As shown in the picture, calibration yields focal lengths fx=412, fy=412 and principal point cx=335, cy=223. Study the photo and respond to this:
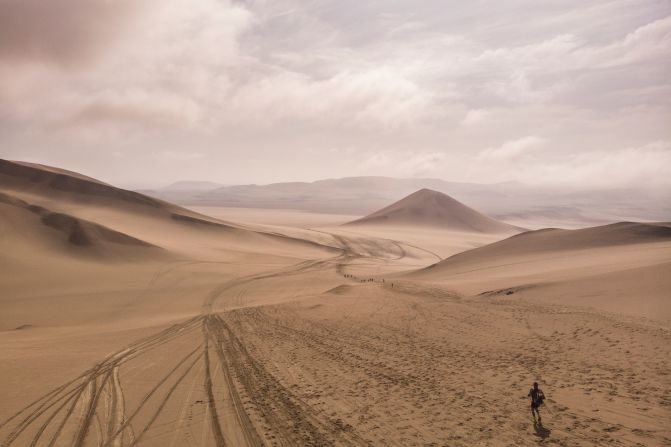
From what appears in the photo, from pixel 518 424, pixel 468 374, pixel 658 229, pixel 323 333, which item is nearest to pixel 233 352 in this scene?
pixel 323 333

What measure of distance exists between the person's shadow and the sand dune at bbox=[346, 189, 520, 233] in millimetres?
89504

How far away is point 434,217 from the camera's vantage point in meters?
104

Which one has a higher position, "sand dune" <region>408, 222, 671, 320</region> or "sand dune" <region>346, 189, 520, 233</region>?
"sand dune" <region>346, 189, 520, 233</region>

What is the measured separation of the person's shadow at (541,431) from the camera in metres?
7.44

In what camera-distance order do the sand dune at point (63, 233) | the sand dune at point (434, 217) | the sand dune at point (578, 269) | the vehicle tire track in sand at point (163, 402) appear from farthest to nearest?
the sand dune at point (434, 217), the sand dune at point (63, 233), the sand dune at point (578, 269), the vehicle tire track in sand at point (163, 402)

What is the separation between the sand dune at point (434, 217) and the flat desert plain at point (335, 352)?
6578 cm

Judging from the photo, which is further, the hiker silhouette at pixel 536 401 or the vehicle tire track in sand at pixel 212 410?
→ the vehicle tire track in sand at pixel 212 410

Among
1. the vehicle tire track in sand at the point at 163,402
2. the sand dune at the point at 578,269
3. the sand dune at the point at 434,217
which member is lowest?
the vehicle tire track in sand at the point at 163,402

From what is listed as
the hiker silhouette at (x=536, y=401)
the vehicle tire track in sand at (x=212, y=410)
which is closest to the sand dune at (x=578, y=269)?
the hiker silhouette at (x=536, y=401)

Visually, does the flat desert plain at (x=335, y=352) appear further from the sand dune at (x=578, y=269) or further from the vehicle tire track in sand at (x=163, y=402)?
the sand dune at (x=578, y=269)

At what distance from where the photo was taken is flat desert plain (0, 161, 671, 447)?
27.0 ft

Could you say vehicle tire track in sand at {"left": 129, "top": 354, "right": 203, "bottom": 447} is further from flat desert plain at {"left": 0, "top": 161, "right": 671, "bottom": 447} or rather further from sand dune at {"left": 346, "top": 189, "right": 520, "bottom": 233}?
sand dune at {"left": 346, "top": 189, "right": 520, "bottom": 233}

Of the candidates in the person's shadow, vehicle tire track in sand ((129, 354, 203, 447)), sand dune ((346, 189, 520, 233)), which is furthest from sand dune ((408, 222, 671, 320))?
sand dune ((346, 189, 520, 233))

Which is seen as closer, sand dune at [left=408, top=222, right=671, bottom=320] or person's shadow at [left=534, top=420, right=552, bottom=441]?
person's shadow at [left=534, top=420, right=552, bottom=441]
